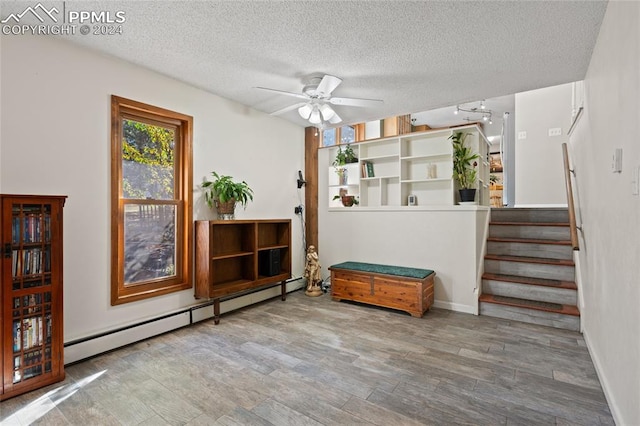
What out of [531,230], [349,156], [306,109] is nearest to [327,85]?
[306,109]

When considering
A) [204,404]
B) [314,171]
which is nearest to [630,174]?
[204,404]

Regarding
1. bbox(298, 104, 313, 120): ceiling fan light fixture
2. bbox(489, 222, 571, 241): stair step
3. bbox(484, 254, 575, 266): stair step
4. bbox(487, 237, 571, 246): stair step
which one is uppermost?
bbox(298, 104, 313, 120): ceiling fan light fixture

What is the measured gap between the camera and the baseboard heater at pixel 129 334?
8.50 ft

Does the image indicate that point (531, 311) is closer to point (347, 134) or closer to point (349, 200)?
point (349, 200)

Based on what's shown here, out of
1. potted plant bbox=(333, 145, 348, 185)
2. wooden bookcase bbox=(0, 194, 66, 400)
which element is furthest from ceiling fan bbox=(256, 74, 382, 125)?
wooden bookcase bbox=(0, 194, 66, 400)

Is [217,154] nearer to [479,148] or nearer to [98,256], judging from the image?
[98,256]

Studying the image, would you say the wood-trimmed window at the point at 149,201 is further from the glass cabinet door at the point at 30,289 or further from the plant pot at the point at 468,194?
the plant pot at the point at 468,194

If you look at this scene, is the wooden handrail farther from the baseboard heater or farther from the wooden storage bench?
the baseboard heater

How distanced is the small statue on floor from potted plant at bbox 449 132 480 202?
7.39 feet

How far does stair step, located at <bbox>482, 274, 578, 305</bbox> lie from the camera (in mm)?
3463

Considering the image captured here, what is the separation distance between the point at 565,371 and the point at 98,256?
157 inches

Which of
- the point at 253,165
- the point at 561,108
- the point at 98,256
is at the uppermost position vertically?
the point at 561,108

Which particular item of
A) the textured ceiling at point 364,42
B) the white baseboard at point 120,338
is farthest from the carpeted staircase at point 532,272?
the white baseboard at point 120,338

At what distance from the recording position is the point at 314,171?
17.1ft
